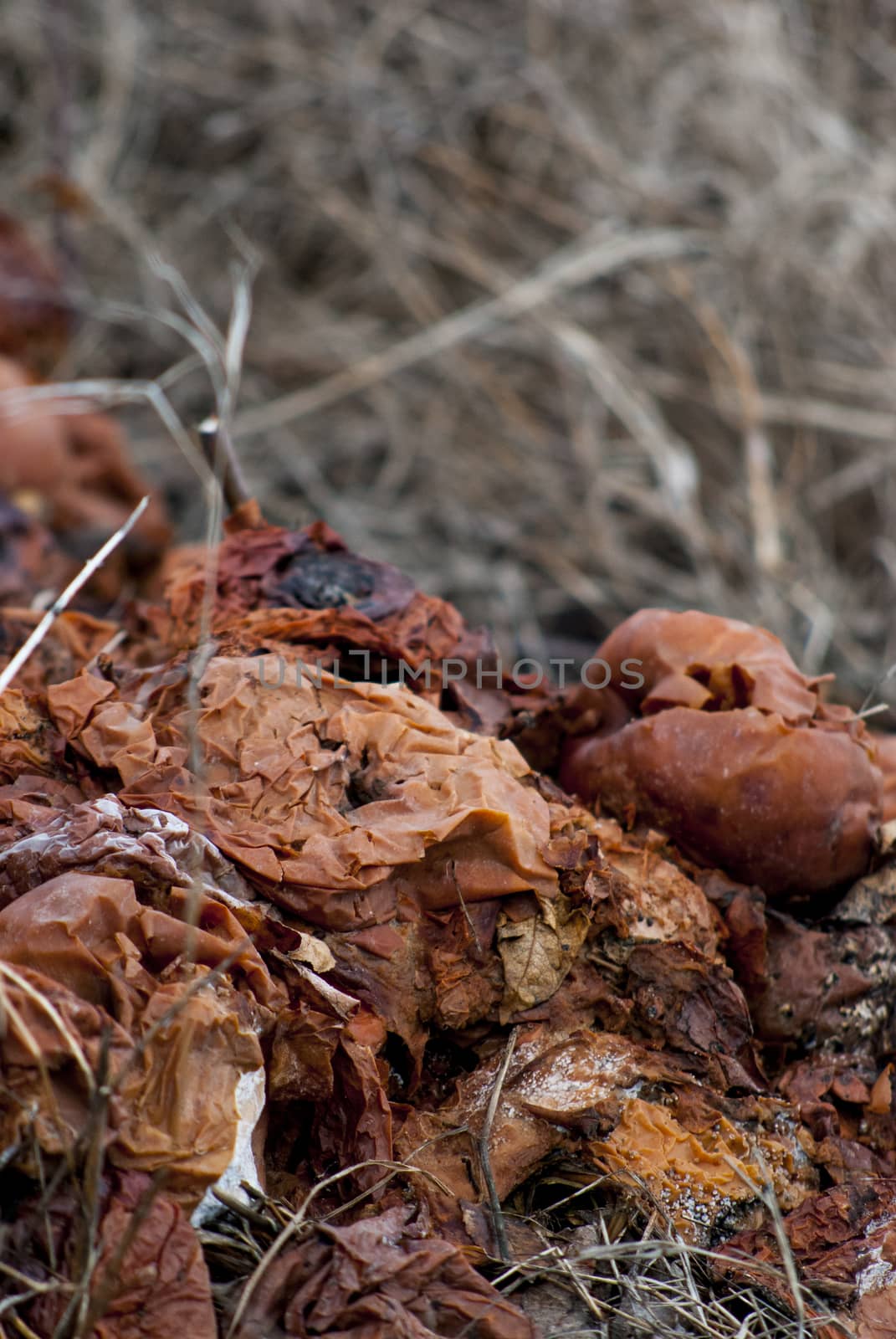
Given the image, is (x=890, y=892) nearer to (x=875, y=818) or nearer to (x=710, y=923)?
(x=875, y=818)

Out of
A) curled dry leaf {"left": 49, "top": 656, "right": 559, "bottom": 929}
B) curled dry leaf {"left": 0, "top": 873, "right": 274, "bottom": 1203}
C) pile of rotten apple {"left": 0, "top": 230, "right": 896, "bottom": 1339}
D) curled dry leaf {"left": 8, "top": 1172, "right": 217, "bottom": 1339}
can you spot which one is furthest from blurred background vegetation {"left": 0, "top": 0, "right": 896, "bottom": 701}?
→ curled dry leaf {"left": 8, "top": 1172, "right": 217, "bottom": 1339}

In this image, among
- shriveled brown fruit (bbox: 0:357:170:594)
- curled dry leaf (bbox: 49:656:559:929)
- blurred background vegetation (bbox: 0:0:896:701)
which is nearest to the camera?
curled dry leaf (bbox: 49:656:559:929)

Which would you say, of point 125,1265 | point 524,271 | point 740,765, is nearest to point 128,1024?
point 125,1265

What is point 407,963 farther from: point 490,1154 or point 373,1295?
point 373,1295

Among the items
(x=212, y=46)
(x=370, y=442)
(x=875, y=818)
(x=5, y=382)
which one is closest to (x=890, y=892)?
(x=875, y=818)

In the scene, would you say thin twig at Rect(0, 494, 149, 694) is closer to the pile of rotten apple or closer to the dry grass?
the pile of rotten apple

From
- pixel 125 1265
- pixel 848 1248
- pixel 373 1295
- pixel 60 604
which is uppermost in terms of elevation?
pixel 60 604

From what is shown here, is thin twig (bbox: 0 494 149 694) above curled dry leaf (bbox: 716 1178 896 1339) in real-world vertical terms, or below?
above

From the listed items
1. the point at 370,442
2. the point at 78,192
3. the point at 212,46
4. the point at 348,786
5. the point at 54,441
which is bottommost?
the point at 370,442
